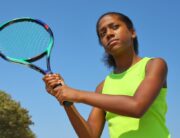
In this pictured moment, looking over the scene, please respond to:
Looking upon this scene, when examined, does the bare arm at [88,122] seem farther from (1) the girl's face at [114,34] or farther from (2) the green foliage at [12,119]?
(2) the green foliage at [12,119]

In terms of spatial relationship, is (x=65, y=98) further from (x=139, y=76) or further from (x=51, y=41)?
(x=51, y=41)

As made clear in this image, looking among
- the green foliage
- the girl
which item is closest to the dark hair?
the girl

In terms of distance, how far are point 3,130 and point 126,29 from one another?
50348 mm

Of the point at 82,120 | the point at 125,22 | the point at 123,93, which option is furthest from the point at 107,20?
the point at 82,120

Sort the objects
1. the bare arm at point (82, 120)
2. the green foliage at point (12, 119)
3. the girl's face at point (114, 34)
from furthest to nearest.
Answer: the green foliage at point (12, 119) → the girl's face at point (114, 34) → the bare arm at point (82, 120)

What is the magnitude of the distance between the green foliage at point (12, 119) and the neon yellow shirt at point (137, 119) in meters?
48.9

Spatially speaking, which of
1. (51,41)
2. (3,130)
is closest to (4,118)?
(3,130)

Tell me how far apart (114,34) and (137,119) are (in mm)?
1036

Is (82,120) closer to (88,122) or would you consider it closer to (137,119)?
(88,122)

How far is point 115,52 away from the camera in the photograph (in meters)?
5.45

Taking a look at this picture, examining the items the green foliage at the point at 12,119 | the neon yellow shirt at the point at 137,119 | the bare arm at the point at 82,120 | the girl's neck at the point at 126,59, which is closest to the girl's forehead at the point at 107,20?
the girl's neck at the point at 126,59

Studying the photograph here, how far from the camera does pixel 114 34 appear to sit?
5.37 meters

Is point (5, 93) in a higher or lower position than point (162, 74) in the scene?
higher

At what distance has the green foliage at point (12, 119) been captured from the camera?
5338cm
